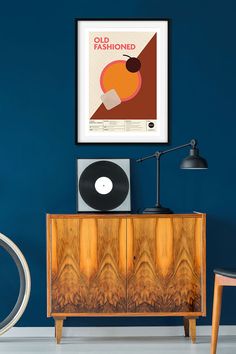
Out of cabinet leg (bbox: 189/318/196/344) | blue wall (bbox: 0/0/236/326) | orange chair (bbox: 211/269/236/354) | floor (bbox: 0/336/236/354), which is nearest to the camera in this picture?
orange chair (bbox: 211/269/236/354)

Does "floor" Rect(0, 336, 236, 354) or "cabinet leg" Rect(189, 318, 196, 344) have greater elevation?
"cabinet leg" Rect(189, 318, 196, 344)

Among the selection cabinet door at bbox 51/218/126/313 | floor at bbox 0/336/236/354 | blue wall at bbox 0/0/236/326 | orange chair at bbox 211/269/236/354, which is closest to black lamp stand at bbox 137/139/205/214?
blue wall at bbox 0/0/236/326

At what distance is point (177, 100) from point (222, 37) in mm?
527

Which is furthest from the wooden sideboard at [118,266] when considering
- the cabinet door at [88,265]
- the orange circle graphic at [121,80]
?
the orange circle graphic at [121,80]

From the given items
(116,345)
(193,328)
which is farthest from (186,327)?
(116,345)

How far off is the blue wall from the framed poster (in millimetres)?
58

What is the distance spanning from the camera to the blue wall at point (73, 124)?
4855mm

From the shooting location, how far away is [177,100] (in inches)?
193

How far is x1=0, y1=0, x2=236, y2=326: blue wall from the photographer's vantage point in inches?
191

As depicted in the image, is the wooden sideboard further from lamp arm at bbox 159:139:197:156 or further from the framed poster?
the framed poster

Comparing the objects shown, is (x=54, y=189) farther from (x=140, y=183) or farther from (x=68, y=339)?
(x=68, y=339)

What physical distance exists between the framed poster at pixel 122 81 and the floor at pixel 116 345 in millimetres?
1315

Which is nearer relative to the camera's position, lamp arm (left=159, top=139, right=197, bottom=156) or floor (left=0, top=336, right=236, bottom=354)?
floor (left=0, top=336, right=236, bottom=354)

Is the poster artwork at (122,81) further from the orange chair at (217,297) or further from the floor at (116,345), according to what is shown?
the floor at (116,345)
